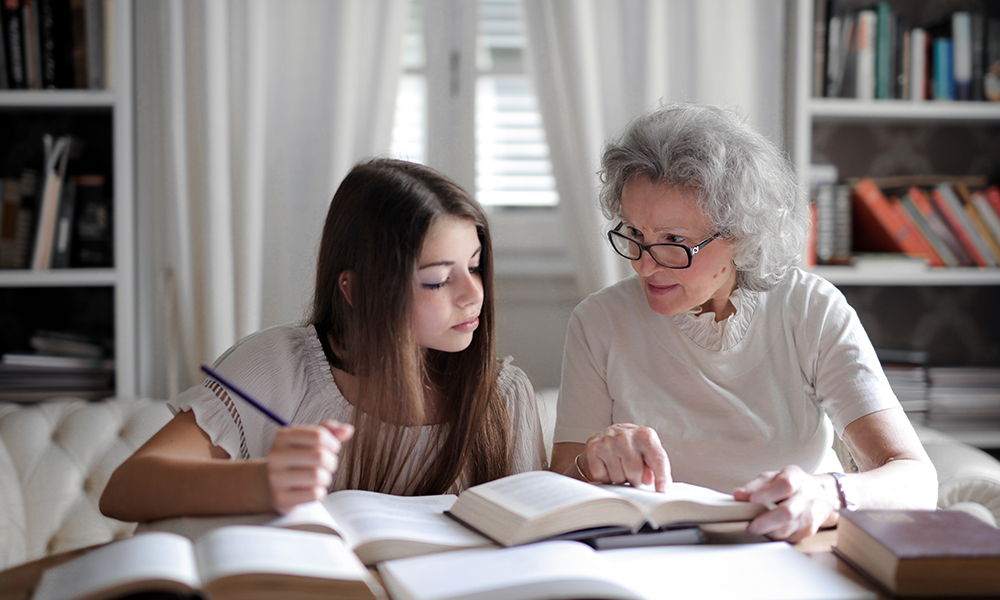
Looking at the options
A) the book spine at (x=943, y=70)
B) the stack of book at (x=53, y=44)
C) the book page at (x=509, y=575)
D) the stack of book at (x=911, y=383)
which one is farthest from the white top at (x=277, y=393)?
the book spine at (x=943, y=70)

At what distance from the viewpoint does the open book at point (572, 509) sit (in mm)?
781

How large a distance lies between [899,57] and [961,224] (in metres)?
0.48

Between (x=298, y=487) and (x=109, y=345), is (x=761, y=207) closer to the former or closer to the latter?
(x=298, y=487)

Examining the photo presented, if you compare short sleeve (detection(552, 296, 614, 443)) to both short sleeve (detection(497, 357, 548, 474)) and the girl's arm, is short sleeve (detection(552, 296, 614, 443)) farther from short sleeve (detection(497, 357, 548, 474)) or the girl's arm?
the girl's arm

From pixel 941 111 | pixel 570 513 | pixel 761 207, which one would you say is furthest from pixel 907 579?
pixel 941 111

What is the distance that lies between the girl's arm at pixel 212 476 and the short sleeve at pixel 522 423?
47cm

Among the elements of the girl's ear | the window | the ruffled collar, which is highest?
the window

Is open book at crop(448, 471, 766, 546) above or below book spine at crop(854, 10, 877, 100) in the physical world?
below

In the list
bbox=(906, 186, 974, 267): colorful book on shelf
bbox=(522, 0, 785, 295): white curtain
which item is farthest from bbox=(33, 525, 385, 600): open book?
bbox=(906, 186, 974, 267): colorful book on shelf

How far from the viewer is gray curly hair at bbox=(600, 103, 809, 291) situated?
121 centimetres

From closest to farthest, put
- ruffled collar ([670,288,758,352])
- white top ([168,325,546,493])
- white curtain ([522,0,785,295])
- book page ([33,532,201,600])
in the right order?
book page ([33,532,201,600]) → white top ([168,325,546,493]) → ruffled collar ([670,288,758,352]) → white curtain ([522,0,785,295])

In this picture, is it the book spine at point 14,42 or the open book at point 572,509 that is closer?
the open book at point 572,509

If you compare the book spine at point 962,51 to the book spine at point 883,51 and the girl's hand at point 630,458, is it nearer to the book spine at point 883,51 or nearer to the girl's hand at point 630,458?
the book spine at point 883,51

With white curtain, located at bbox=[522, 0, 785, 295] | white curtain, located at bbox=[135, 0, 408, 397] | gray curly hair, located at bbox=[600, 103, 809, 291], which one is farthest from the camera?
white curtain, located at bbox=[522, 0, 785, 295]
